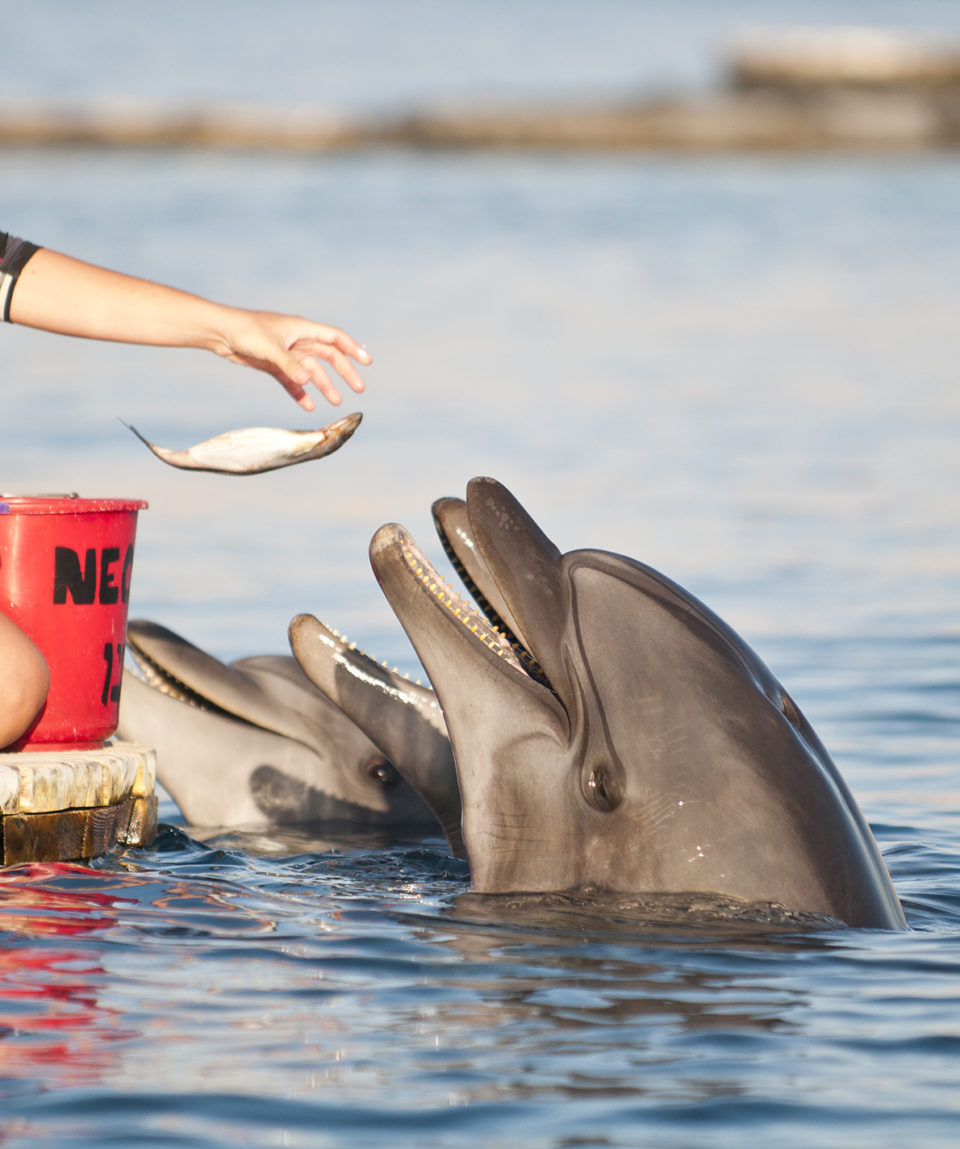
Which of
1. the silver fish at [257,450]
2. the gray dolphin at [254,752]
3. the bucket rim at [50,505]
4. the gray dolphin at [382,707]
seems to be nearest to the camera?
the silver fish at [257,450]

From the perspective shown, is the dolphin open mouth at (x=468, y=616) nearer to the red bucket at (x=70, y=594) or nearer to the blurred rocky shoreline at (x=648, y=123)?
the red bucket at (x=70, y=594)

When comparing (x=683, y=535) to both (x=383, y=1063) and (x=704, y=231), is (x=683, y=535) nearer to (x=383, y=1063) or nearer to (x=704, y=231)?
(x=383, y=1063)

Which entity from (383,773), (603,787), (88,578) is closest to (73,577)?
(88,578)

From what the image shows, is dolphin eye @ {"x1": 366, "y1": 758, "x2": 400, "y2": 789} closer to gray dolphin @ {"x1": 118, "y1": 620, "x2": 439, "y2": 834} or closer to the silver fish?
gray dolphin @ {"x1": 118, "y1": 620, "x2": 439, "y2": 834}

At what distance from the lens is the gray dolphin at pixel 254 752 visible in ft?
23.8

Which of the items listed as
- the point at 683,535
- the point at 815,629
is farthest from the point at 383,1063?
the point at 683,535

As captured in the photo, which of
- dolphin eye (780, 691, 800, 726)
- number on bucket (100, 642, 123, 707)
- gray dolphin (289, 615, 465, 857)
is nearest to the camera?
dolphin eye (780, 691, 800, 726)

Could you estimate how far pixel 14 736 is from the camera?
6.11 m

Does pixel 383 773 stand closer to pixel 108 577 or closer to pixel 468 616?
pixel 108 577

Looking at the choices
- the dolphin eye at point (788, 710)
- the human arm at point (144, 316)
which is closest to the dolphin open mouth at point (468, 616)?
the dolphin eye at point (788, 710)

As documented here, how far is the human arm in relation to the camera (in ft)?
20.6

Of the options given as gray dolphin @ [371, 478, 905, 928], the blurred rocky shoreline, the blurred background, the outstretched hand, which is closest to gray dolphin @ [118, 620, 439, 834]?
the outstretched hand

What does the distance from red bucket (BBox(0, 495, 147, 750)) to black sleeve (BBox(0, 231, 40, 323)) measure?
25.8 inches

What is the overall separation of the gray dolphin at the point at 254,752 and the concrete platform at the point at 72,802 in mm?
782
